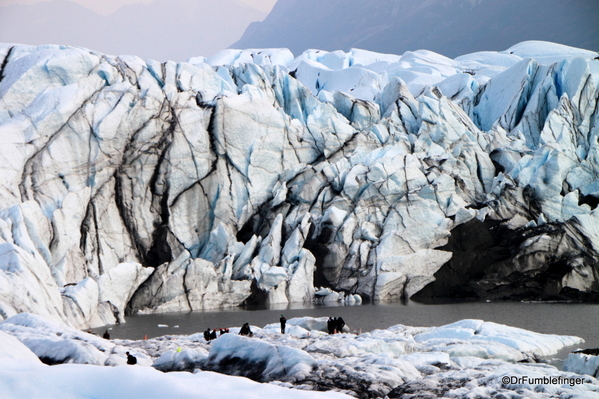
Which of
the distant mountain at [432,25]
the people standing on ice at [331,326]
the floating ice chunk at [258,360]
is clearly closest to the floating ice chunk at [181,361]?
the floating ice chunk at [258,360]

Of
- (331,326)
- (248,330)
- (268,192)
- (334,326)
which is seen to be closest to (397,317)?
(334,326)

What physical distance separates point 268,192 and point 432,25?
9931cm

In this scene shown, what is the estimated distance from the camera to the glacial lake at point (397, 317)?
24812 millimetres

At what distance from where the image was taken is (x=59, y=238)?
103 feet

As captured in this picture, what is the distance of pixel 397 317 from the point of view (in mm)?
28469

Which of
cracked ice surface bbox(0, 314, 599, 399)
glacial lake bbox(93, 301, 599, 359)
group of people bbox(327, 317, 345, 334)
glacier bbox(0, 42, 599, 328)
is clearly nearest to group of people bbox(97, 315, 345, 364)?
group of people bbox(327, 317, 345, 334)

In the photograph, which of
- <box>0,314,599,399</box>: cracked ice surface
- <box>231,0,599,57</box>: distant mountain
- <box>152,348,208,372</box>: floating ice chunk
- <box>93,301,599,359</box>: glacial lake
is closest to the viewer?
<box>0,314,599,399</box>: cracked ice surface

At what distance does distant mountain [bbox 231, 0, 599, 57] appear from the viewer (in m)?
107

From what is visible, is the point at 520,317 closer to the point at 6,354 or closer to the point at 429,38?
the point at 6,354

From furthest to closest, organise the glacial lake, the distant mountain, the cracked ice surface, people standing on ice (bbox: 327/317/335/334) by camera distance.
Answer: the distant mountain, the glacial lake, people standing on ice (bbox: 327/317/335/334), the cracked ice surface

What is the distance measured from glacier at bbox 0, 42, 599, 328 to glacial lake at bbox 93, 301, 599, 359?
2597mm

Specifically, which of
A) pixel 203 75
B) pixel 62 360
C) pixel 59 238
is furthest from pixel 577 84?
pixel 62 360

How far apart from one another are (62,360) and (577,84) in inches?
1779

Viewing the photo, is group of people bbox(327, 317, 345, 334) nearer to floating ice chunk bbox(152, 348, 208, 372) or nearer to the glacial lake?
the glacial lake
